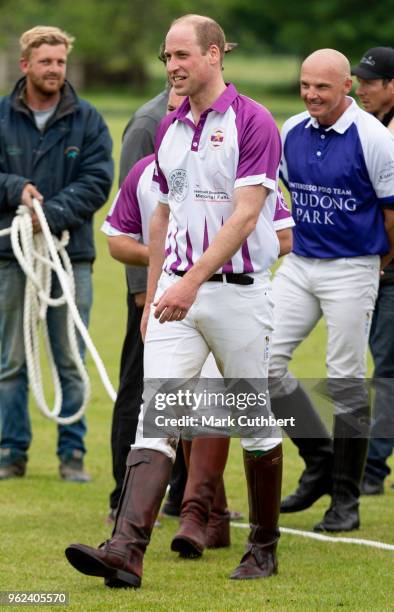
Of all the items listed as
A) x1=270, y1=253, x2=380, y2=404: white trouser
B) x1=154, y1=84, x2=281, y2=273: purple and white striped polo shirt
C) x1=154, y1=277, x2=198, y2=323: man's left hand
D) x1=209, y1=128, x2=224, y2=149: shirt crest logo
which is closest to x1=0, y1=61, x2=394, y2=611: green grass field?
x1=270, y1=253, x2=380, y2=404: white trouser

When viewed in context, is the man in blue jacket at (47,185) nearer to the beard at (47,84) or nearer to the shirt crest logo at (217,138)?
the beard at (47,84)

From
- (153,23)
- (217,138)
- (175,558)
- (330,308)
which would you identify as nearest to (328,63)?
(330,308)

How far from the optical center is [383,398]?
797 centimetres

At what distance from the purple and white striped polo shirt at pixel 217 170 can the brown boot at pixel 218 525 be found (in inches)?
53.0

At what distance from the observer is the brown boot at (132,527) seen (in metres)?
5.07

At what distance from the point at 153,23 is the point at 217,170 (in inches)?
2802

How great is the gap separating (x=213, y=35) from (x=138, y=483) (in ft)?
5.62

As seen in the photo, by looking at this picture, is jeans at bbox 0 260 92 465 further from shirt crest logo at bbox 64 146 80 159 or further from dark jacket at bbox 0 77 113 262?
shirt crest logo at bbox 64 146 80 159

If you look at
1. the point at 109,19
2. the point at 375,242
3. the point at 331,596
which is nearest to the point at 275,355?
the point at 375,242

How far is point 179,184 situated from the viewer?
5.35 meters

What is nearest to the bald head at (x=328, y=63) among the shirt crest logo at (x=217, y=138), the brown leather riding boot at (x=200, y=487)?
the shirt crest logo at (x=217, y=138)

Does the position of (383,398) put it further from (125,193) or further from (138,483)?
(138,483)

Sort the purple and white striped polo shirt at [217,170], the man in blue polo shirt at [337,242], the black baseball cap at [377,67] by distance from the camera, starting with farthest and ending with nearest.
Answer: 1. the black baseball cap at [377,67]
2. the man in blue polo shirt at [337,242]
3. the purple and white striped polo shirt at [217,170]

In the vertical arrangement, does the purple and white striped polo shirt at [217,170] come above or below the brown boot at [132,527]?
above
